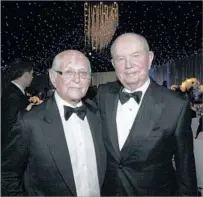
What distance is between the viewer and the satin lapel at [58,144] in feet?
6.24

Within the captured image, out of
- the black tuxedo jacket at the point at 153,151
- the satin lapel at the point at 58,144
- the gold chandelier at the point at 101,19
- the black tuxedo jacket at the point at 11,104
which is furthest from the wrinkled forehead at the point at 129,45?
the gold chandelier at the point at 101,19

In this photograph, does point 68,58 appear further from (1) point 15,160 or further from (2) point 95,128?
(1) point 15,160

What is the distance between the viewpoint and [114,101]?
2.24 m

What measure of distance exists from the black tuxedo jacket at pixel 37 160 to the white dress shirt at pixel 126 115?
1.29ft

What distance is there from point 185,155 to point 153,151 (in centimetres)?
23

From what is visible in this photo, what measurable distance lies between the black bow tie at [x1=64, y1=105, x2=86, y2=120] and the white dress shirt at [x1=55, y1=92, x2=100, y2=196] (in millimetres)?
49

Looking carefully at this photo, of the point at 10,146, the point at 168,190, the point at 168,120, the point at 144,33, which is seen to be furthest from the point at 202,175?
the point at 144,33

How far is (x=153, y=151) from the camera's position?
2035 mm

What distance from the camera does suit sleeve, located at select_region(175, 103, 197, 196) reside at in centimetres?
205

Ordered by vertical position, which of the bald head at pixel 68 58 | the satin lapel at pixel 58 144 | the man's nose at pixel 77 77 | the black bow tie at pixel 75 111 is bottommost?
the satin lapel at pixel 58 144

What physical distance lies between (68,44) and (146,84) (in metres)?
13.9

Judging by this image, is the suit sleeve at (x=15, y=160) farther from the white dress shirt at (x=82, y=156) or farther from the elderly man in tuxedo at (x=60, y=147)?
the white dress shirt at (x=82, y=156)

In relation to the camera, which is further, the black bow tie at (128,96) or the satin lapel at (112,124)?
the black bow tie at (128,96)

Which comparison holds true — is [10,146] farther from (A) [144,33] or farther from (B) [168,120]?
(A) [144,33]
